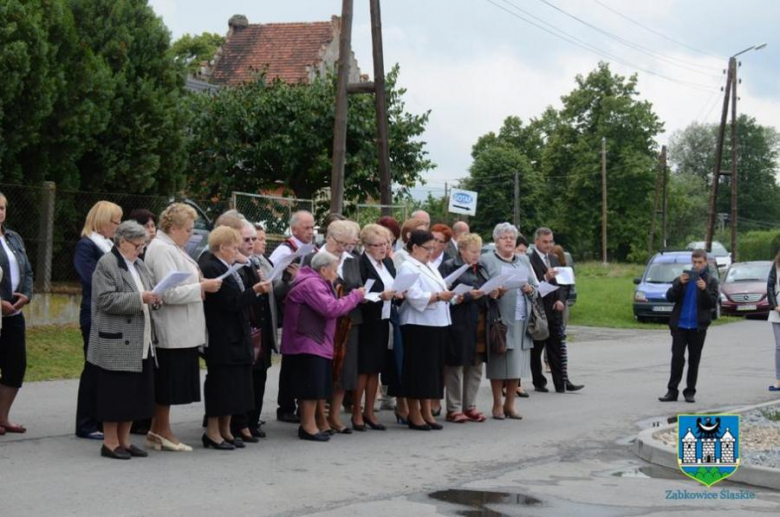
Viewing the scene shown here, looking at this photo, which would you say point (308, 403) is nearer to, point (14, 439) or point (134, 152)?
point (14, 439)

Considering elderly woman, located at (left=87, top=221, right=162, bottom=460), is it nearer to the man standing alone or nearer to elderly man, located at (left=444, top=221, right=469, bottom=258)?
elderly man, located at (left=444, top=221, right=469, bottom=258)

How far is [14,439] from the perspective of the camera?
33.1ft


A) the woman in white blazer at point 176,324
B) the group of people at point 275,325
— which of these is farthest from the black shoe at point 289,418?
the woman in white blazer at point 176,324

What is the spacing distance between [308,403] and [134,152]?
10.1m

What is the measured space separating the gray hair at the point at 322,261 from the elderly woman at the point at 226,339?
0.74 metres

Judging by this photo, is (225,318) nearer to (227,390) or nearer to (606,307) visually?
(227,390)

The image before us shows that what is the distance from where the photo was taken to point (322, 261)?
10.6m

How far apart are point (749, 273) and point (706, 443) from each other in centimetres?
2610

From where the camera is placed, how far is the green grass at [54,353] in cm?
1484

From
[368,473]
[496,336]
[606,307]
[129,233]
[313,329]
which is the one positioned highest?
[129,233]

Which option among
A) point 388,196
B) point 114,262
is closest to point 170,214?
point 114,262

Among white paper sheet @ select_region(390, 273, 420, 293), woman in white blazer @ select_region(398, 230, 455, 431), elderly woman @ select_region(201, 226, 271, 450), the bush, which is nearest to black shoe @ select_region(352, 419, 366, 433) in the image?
woman in white blazer @ select_region(398, 230, 455, 431)

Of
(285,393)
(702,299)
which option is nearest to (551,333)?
(702,299)

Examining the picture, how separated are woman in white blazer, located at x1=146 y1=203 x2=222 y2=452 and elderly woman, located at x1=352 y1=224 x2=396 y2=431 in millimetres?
1956
